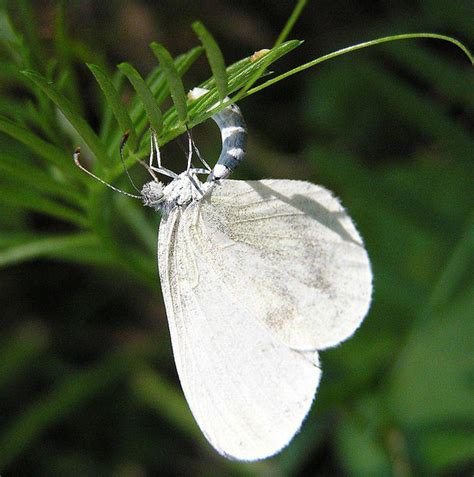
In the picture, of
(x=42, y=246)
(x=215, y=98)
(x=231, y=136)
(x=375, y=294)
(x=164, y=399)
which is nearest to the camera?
(x=215, y=98)

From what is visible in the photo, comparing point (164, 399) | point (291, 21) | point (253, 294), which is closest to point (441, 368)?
point (164, 399)

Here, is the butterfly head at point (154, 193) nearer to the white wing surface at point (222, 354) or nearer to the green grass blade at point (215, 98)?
the white wing surface at point (222, 354)

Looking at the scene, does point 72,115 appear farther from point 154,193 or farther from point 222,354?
point 222,354

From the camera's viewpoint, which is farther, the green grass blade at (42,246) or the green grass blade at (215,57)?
the green grass blade at (42,246)

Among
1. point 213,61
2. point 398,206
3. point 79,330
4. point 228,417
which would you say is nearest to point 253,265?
point 228,417

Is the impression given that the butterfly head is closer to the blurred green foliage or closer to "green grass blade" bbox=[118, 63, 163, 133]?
"green grass blade" bbox=[118, 63, 163, 133]

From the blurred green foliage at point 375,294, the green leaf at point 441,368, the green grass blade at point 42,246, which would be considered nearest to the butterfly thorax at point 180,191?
the green grass blade at point 42,246
